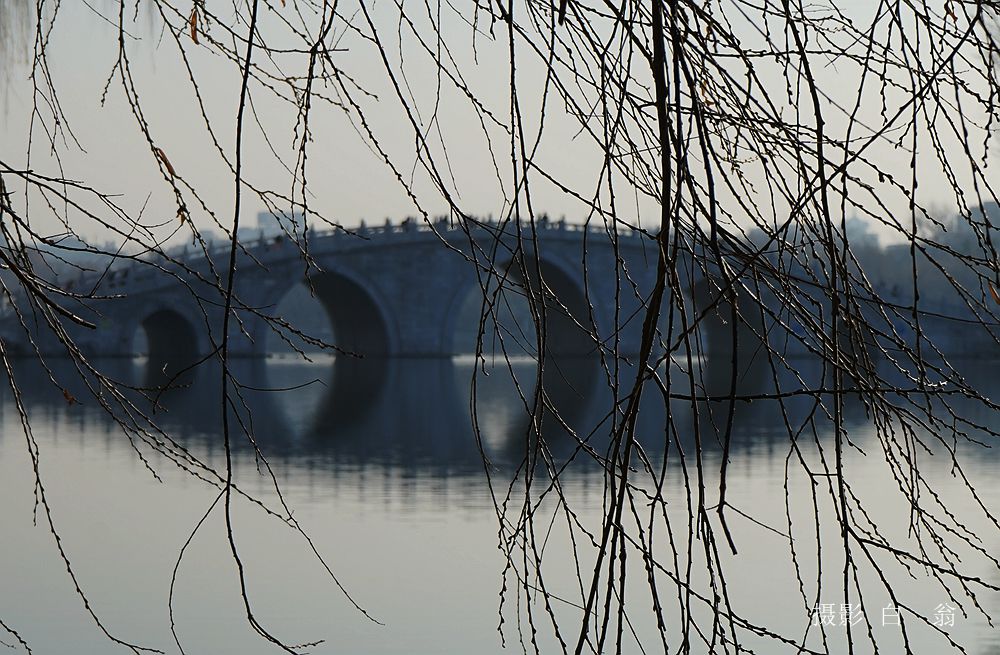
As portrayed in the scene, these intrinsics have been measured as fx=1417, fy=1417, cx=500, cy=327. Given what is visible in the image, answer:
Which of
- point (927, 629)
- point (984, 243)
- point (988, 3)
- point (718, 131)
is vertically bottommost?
point (927, 629)

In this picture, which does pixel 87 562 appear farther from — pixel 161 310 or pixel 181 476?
pixel 161 310

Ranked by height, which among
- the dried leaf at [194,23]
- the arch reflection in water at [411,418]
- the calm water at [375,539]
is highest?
the dried leaf at [194,23]

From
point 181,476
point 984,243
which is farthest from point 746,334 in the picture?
point 984,243

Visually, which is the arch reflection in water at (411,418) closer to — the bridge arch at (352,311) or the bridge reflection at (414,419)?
the bridge reflection at (414,419)

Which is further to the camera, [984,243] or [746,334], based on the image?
[746,334]

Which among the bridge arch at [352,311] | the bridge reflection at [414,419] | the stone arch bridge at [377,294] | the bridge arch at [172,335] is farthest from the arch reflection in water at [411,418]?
the bridge arch at [352,311]

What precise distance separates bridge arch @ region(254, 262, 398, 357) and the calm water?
20189 millimetres

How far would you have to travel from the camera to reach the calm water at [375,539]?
7320 millimetres

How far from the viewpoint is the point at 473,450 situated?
1587 cm

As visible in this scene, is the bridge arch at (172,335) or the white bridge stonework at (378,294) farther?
the bridge arch at (172,335)

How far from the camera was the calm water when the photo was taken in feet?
24.0

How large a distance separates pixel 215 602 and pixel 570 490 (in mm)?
5162

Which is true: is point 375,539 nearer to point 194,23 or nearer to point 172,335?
point 194,23

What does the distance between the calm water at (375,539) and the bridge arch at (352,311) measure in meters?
20.2
